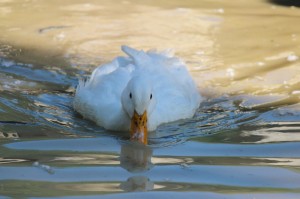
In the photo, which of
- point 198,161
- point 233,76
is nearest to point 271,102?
point 233,76

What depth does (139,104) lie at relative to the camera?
580cm

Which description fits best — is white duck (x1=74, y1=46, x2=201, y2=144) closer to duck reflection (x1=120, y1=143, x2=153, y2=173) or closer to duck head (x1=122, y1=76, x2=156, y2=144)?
duck head (x1=122, y1=76, x2=156, y2=144)

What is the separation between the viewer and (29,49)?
29.0 ft

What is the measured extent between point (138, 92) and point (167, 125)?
74 cm

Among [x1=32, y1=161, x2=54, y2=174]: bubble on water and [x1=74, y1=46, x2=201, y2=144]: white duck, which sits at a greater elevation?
[x1=74, y1=46, x2=201, y2=144]: white duck

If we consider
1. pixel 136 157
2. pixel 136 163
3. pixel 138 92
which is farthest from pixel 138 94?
pixel 136 163

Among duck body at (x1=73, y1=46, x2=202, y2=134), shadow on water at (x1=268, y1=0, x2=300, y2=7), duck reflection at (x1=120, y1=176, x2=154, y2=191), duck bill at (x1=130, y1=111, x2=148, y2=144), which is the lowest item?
duck reflection at (x1=120, y1=176, x2=154, y2=191)

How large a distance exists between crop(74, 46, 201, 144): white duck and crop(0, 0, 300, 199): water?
0.39ft

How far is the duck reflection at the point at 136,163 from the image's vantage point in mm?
4351

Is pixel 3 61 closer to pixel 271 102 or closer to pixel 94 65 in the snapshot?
pixel 94 65

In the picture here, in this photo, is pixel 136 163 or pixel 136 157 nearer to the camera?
pixel 136 163

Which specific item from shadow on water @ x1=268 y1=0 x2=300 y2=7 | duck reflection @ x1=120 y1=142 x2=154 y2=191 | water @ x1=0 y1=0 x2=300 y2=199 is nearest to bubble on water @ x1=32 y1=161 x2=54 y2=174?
water @ x1=0 y1=0 x2=300 y2=199

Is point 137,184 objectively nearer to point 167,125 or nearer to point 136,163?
point 136,163

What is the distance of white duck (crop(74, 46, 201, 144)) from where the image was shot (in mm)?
5844
